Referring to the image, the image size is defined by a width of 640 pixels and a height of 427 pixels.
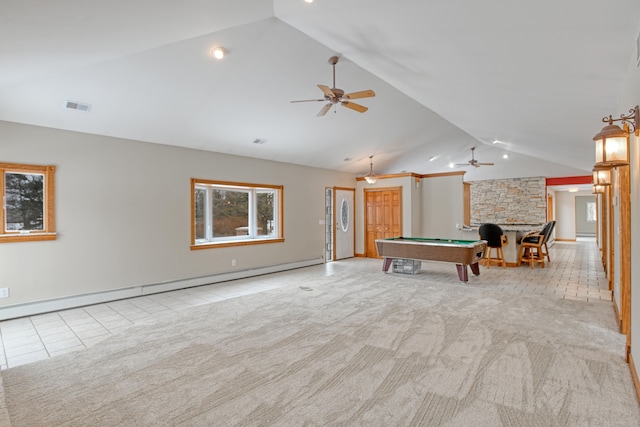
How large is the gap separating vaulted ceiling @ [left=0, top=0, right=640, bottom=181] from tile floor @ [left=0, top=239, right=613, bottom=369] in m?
2.50

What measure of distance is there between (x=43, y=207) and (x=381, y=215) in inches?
289

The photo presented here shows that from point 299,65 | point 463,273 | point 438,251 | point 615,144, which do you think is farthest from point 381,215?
point 615,144

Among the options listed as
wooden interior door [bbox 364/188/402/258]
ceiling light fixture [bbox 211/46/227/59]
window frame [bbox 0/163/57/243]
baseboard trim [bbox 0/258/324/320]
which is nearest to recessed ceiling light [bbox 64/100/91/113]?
window frame [bbox 0/163/57/243]

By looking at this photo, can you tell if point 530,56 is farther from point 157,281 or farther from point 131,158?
point 157,281

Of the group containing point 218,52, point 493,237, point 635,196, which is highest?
point 218,52

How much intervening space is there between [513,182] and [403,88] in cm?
838

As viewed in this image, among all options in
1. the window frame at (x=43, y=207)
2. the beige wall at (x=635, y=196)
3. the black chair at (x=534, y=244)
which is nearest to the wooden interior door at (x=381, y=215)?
the black chair at (x=534, y=244)

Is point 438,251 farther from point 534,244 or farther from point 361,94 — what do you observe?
point 361,94

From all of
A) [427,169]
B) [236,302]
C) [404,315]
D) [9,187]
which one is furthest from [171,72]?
[427,169]

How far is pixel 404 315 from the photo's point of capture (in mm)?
4328

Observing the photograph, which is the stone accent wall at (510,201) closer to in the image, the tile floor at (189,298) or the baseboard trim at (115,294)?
the tile floor at (189,298)

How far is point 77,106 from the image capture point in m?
4.34

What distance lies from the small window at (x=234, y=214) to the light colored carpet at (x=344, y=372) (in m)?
2.39

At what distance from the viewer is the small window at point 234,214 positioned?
649 cm
